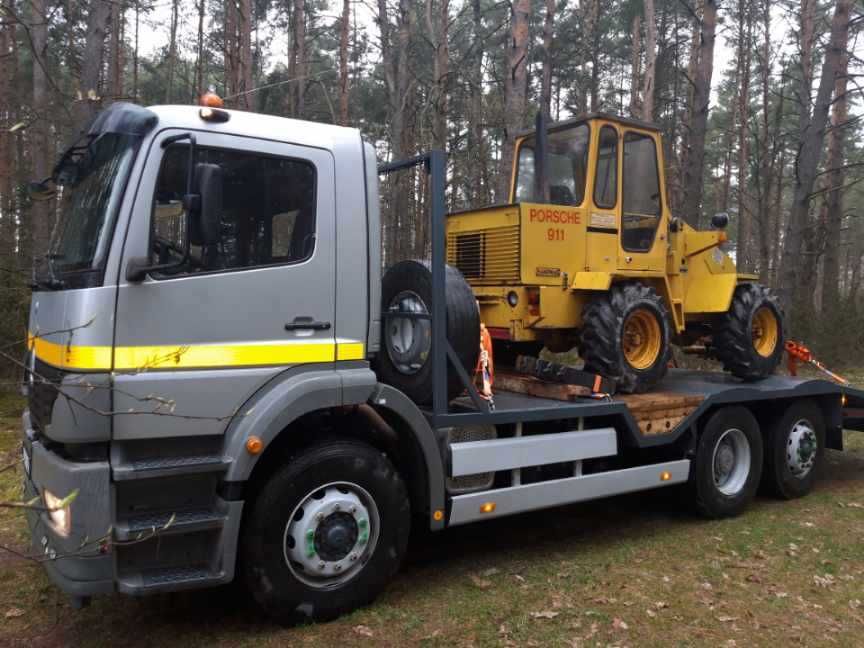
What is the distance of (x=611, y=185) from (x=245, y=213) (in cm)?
367

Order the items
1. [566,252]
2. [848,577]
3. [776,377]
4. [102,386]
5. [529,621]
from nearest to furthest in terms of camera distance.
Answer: [102,386] → [529,621] → [848,577] → [566,252] → [776,377]

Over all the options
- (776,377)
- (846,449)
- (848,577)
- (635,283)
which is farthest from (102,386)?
(846,449)

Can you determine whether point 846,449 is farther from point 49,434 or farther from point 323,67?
point 323,67

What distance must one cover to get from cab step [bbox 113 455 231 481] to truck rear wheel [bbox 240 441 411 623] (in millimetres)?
338

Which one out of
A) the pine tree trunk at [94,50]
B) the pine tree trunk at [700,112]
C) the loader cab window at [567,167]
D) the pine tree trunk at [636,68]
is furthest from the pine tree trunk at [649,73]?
the pine tree trunk at [94,50]

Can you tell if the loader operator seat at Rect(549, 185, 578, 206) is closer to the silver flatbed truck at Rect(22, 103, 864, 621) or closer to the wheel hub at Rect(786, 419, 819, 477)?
the silver flatbed truck at Rect(22, 103, 864, 621)

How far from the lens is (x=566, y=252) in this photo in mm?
6160

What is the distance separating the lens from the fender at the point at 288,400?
381 cm

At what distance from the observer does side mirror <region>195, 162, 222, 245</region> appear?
3549mm

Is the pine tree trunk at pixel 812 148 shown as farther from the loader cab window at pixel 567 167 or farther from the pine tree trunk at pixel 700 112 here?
the loader cab window at pixel 567 167

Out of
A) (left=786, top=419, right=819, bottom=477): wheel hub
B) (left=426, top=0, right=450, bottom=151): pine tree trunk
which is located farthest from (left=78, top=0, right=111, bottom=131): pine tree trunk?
(left=786, top=419, right=819, bottom=477): wheel hub

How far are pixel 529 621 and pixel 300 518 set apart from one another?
59.5 inches

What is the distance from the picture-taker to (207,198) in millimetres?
3559

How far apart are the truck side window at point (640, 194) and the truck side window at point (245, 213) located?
11.3 ft
